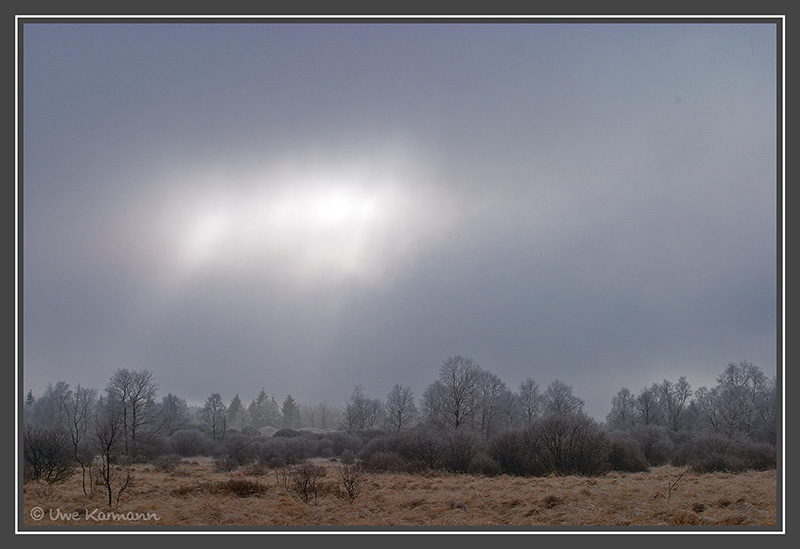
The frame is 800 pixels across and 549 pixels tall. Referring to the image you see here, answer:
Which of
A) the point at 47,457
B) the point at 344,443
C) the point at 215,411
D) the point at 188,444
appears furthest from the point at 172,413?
the point at 47,457

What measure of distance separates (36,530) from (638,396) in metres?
61.7

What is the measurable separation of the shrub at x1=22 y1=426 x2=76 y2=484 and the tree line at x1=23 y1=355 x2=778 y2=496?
48mm

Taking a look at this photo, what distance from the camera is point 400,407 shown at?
211 ft

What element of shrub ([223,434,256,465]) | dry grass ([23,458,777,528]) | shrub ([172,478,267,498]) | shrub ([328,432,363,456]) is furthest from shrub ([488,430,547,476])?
shrub ([328,432,363,456])

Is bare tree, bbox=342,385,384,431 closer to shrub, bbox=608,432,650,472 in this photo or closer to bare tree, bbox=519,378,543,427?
bare tree, bbox=519,378,543,427

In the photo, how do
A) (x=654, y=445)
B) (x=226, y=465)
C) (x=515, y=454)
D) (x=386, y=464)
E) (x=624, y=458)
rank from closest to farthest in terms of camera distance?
(x=515, y=454)
(x=386, y=464)
(x=624, y=458)
(x=226, y=465)
(x=654, y=445)

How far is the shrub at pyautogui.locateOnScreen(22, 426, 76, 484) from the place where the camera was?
19609mm

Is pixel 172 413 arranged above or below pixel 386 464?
below

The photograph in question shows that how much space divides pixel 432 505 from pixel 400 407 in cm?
4885

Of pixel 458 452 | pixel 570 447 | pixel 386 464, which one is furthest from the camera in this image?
pixel 458 452

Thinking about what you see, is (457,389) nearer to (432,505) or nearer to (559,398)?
(559,398)

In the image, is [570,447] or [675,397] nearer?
[570,447]

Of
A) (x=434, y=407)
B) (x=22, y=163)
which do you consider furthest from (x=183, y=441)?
(x=22, y=163)
